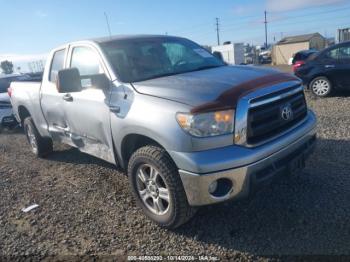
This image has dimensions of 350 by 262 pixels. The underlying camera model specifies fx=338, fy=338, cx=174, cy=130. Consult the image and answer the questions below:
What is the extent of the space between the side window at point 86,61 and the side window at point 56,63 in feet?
1.50

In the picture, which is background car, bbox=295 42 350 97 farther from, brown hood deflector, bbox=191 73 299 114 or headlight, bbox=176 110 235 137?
headlight, bbox=176 110 235 137

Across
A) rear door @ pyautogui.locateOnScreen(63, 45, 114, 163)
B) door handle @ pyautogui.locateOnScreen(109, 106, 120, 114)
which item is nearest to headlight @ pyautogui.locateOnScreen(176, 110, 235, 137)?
door handle @ pyautogui.locateOnScreen(109, 106, 120, 114)

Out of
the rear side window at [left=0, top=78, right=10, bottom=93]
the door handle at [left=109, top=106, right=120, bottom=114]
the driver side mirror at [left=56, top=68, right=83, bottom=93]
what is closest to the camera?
the door handle at [left=109, top=106, right=120, bottom=114]

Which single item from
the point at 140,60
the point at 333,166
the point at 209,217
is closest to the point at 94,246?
the point at 209,217

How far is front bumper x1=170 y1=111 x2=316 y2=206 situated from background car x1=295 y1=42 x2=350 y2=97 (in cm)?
702

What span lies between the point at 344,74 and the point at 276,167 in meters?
7.11

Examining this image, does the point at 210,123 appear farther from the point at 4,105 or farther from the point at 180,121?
the point at 4,105

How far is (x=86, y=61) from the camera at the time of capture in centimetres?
430

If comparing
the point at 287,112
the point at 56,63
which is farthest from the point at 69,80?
the point at 287,112

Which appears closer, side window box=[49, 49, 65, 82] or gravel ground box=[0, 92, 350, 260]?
gravel ground box=[0, 92, 350, 260]

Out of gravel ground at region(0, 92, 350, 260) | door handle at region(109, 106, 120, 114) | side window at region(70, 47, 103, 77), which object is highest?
side window at region(70, 47, 103, 77)

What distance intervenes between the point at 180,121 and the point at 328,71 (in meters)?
7.79

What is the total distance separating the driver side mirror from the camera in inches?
147

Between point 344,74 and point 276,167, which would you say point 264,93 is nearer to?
point 276,167
